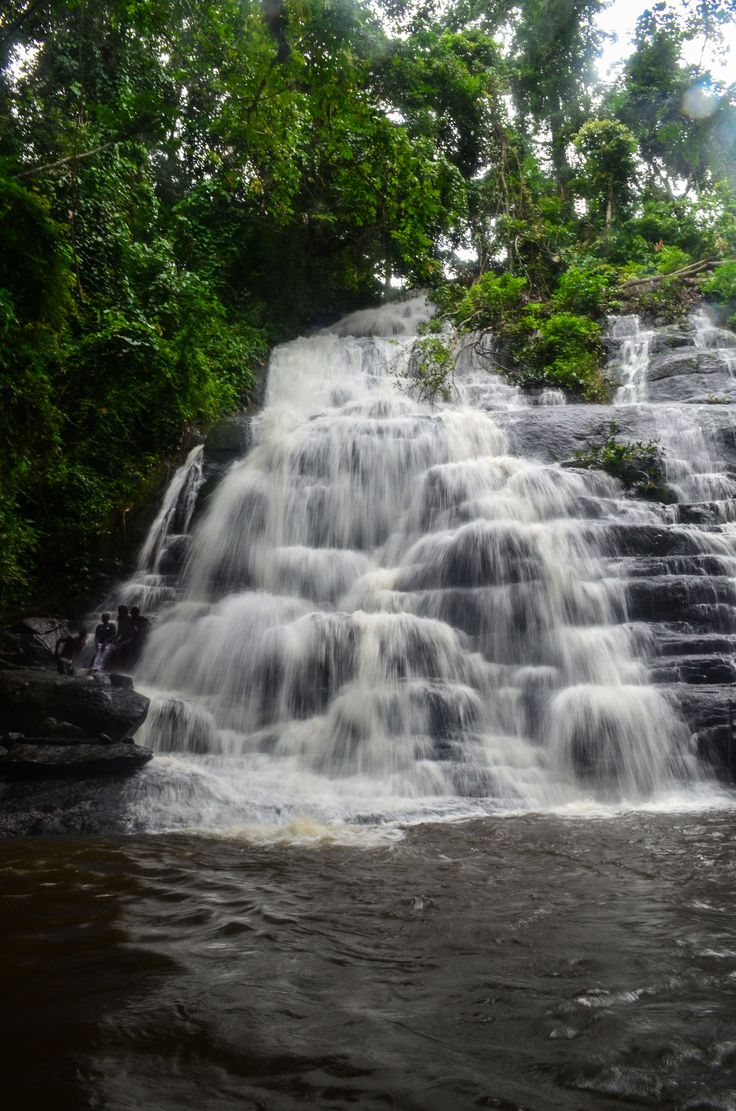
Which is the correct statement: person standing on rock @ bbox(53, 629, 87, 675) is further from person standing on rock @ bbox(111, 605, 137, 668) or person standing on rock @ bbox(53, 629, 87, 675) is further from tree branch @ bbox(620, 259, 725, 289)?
tree branch @ bbox(620, 259, 725, 289)

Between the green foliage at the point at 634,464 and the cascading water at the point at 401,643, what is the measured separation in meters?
0.35

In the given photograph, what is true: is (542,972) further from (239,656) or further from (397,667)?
(239,656)

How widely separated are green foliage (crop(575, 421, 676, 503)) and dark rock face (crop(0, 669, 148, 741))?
329 inches

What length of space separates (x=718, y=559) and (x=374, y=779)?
5.40 meters

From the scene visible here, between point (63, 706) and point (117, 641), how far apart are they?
2655 mm

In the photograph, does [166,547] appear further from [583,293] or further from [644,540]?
[583,293]

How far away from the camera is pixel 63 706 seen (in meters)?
6.30

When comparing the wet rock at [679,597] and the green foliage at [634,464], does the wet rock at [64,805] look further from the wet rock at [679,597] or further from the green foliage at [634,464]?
the green foliage at [634,464]

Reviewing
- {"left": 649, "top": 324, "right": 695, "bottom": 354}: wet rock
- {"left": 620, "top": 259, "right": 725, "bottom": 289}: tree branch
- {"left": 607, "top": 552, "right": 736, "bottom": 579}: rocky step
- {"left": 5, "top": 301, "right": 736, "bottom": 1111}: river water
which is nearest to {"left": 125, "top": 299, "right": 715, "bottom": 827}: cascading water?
{"left": 5, "top": 301, "right": 736, "bottom": 1111}: river water

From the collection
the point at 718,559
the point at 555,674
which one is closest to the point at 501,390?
the point at 718,559

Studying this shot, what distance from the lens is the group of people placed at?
8459 millimetres

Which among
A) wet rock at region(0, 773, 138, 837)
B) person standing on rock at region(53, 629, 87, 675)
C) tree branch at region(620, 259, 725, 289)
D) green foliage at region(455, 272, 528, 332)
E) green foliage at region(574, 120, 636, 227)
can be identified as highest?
green foliage at region(574, 120, 636, 227)

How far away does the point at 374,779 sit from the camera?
6.35 metres

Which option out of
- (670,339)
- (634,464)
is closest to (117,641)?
(634,464)
